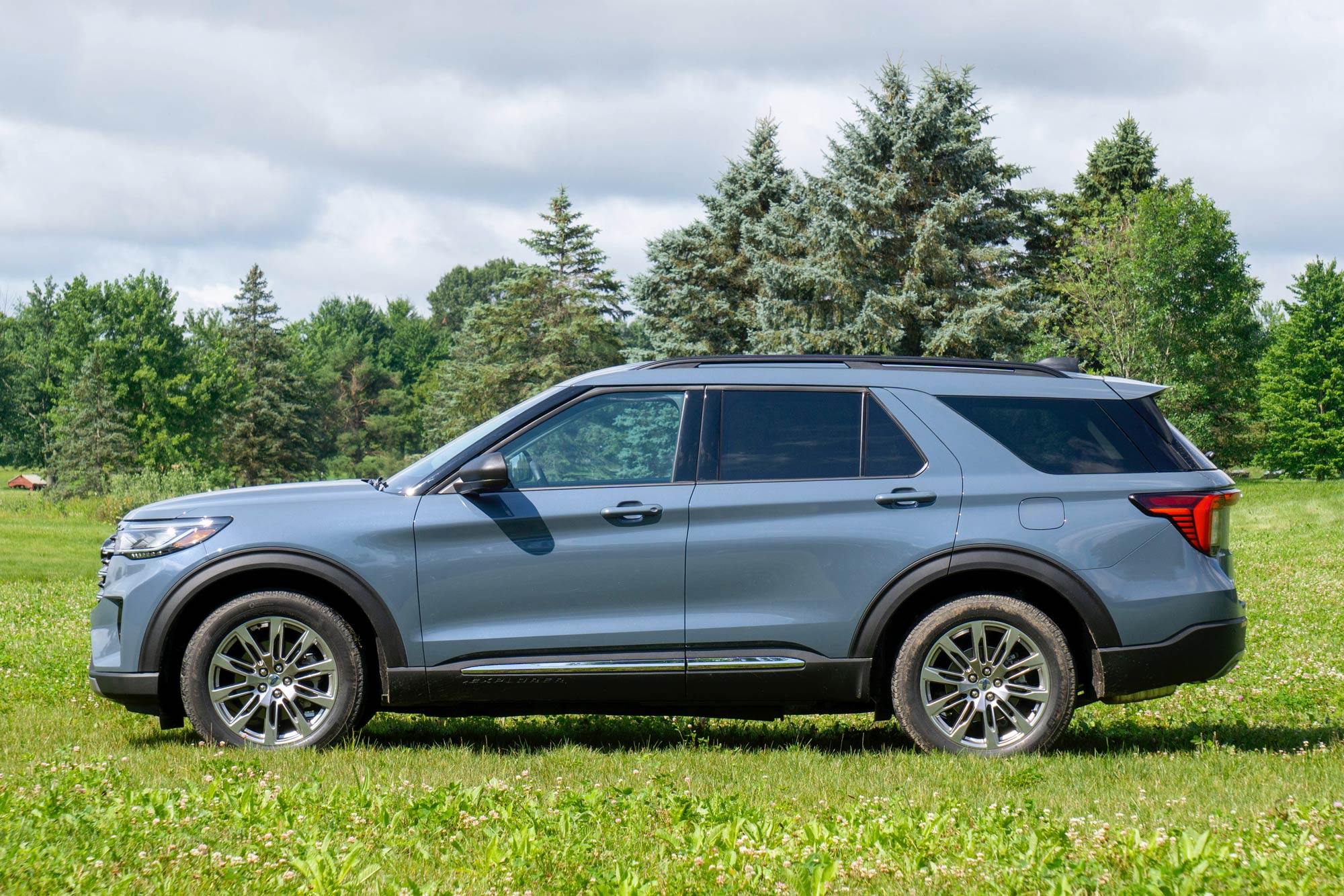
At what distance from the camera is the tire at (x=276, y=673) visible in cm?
575

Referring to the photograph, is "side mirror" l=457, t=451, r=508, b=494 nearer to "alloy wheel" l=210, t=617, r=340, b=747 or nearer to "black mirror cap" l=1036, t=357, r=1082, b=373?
"alloy wheel" l=210, t=617, r=340, b=747

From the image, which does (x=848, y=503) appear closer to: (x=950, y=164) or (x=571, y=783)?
(x=571, y=783)

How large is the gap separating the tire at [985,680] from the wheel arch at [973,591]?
108mm

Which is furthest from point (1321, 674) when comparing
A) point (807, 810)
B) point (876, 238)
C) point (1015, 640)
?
point (876, 238)

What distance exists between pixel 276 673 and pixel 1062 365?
4.37m

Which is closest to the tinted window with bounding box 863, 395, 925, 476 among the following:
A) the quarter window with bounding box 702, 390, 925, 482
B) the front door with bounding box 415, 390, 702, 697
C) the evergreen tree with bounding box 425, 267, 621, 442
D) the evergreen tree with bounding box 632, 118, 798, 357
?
the quarter window with bounding box 702, 390, 925, 482

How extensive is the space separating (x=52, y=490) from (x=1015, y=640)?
69.7 meters

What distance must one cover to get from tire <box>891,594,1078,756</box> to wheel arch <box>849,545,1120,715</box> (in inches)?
4.2

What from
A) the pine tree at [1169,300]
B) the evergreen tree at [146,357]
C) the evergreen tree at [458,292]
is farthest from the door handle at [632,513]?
the evergreen tree at [458,292]

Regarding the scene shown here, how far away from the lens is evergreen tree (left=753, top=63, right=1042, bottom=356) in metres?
35.9

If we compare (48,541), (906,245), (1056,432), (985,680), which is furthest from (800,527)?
(906,245)

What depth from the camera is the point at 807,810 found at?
14.8 feet

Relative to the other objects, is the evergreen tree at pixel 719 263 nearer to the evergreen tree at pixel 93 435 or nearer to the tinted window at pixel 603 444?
the evergreen tree at pixel 93 435

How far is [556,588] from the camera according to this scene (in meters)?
5.65
